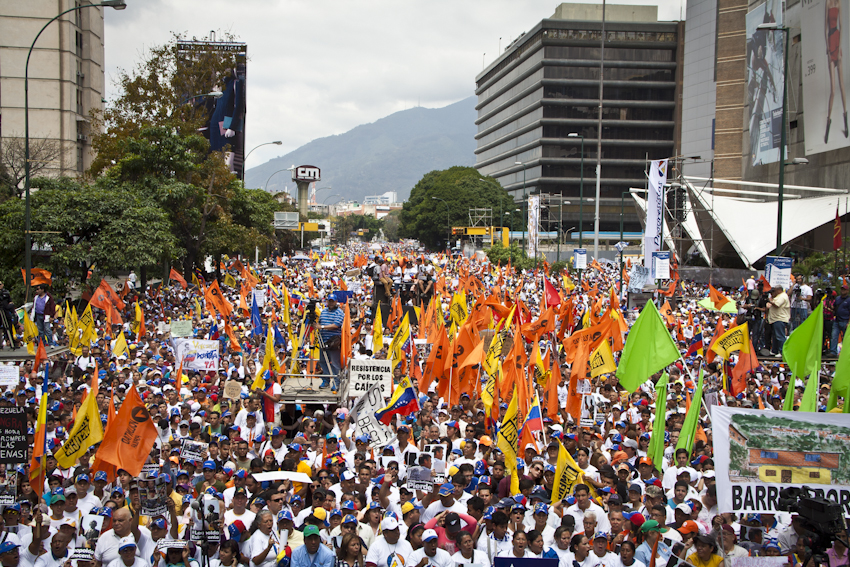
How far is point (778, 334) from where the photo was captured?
60.1 feet

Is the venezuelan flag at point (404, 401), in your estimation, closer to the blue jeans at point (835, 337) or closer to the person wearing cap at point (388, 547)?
the person wearing cap at point (388, 547)

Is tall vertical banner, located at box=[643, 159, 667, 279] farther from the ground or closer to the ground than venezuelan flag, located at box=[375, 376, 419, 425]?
farther from the ground

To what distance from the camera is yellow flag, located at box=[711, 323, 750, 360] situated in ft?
41.8

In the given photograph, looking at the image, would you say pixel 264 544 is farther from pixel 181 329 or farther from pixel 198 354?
pixel 181 329

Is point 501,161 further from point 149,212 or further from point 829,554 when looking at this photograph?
point 829,554

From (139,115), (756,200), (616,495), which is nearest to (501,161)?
(756,200)

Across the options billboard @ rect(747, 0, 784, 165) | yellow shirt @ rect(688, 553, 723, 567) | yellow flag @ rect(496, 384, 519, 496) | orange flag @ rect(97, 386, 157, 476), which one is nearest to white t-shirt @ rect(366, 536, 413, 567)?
yellow flag @ rect(496, 384, 519, 496)

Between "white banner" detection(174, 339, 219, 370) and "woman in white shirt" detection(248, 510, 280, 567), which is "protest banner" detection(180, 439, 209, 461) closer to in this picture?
"woman in white shirt" detection(248, 510, 280, 567)

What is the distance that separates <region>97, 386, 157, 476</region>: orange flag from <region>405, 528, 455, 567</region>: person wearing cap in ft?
11.4

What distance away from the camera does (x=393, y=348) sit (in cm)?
1443

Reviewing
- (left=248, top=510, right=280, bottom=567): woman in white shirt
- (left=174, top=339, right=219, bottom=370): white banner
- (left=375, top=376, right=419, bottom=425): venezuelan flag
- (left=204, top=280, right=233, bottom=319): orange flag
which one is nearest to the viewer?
(left=248, top=510, right=280, bottom=567): woman in white shirt

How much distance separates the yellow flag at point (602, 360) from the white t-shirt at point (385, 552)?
6117mm

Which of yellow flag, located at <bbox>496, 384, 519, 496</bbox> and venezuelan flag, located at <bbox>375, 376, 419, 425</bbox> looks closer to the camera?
yellow flag, located at <bbox>496, 384, 519, 496</bbox>

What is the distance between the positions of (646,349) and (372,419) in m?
3.76
